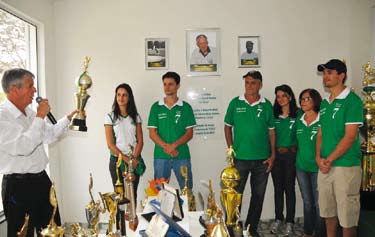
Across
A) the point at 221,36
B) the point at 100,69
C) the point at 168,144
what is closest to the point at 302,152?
the point at 168,144

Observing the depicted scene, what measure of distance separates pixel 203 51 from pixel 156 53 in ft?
1.67

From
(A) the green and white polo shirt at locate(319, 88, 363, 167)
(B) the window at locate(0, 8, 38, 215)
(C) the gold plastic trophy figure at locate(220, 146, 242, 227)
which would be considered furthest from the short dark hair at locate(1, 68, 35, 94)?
(A) the green and white polo shirt at locate(319, 88, 363, 167)

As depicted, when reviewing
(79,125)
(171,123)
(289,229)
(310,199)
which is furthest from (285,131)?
(79,125)

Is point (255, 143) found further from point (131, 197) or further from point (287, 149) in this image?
point (131, 197)

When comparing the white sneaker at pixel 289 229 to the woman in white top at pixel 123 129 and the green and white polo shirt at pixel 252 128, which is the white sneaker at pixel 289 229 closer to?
the green and white polo shirt at pixel 252 128

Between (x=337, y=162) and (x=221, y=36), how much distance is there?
1822 millimetres

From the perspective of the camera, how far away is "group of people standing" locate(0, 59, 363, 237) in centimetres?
205

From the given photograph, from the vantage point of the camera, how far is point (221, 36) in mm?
3594

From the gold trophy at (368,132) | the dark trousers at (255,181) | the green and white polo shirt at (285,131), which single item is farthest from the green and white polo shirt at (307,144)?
the gold trophy at (368,132)

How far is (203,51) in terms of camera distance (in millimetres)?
3600

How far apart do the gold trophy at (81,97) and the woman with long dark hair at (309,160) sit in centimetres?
190

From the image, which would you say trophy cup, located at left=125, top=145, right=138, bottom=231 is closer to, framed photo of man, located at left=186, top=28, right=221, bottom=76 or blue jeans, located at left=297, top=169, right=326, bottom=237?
blue jeans, located at left=297, top=169, right=326, bottom=237

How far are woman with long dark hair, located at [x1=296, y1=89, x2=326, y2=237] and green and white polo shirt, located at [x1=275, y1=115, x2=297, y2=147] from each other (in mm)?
166

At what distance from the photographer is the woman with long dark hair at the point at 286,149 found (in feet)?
10.5
